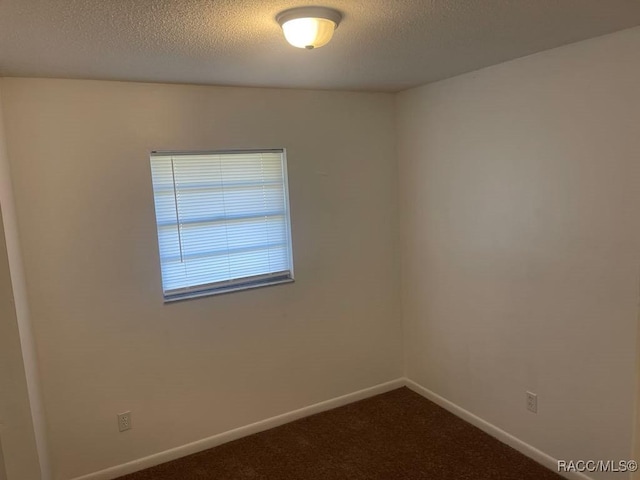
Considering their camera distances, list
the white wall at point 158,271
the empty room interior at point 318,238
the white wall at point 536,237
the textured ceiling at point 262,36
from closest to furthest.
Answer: the textured ceiling at point 262,36, the empty room interior at point 318,238, the white wall at point 536,237, the white wall at point 158,271

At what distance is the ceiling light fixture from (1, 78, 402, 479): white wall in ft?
4.25

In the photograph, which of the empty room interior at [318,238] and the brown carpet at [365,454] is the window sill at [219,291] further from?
the brown carpet at [365,454]

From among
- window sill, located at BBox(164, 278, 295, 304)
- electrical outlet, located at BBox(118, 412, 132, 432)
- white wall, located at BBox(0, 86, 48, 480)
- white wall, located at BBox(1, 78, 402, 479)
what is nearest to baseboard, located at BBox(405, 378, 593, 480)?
white wall, located at BBox(1, 78, 402, 479)

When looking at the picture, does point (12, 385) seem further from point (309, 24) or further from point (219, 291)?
point (309, 24)

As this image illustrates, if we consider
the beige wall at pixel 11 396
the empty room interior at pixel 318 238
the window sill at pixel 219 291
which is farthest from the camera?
the window sill at pixel 219 291

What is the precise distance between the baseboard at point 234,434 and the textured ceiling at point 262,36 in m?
2.31

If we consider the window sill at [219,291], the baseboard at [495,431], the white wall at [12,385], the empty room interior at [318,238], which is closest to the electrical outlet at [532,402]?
the empty room interior at [318,238]

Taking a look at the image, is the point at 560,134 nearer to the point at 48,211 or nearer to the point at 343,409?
the point at 343,409

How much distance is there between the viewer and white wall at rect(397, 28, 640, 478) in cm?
224

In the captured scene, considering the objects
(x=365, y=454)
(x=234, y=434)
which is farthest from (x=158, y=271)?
(x=365, y=454)

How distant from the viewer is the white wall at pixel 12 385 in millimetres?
1929

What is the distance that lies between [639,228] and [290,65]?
74.5 inches

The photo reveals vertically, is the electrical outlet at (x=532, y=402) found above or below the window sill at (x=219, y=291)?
below

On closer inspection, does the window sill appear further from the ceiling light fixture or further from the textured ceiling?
the ceiling light fixture
